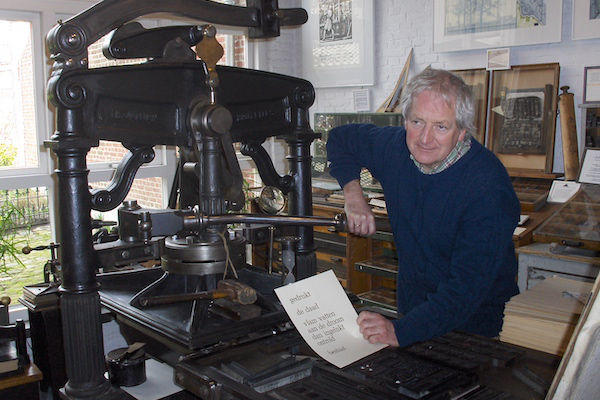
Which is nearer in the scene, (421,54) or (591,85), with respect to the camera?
(591,85)

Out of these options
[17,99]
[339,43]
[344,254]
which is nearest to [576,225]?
[344,254]

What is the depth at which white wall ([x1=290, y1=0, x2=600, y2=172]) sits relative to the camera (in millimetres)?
3801

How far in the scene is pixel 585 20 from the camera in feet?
12.1

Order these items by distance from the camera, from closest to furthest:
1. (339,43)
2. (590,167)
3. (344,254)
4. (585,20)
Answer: (590,167)
(585,20)
(344,254)
(339,43)

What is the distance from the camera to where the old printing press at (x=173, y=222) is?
128cm

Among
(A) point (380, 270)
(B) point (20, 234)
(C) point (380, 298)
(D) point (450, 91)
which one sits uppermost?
(D) point (450, 91)

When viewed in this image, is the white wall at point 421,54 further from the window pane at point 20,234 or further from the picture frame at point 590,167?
the window pane at point 20,234

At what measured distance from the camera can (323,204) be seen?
4438 millimetres

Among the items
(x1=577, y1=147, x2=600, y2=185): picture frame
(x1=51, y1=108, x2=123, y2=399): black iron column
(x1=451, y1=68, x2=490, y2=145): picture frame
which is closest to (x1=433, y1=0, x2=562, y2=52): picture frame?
(x1=451, y1=68, x2=490, y2=145): picture frame

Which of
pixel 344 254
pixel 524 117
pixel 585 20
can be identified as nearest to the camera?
pixel 585 20

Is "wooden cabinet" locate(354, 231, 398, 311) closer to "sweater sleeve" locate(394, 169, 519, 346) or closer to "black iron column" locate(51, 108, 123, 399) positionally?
"sweater sleeve" locate(394, 169, 519, 346)

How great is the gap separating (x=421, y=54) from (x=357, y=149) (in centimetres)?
279

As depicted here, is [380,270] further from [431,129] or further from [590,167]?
[431,129]

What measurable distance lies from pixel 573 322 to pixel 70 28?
1.35 meters
